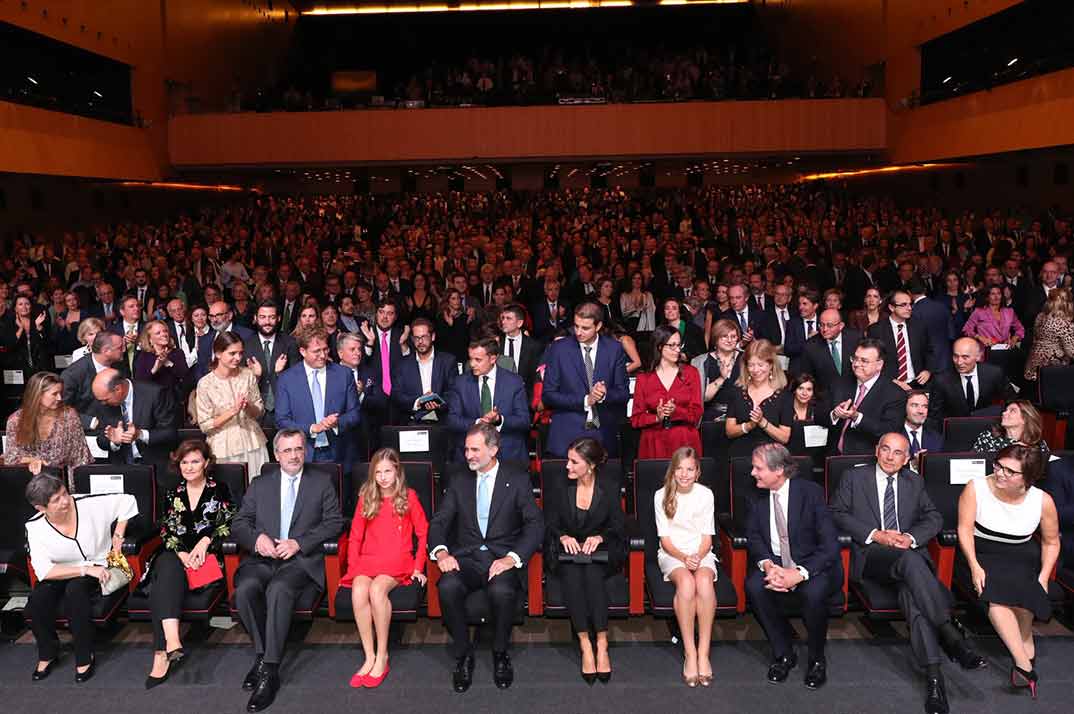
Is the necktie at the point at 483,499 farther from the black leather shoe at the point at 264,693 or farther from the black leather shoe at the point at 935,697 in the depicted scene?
the black leather shoe at the point at 935,697

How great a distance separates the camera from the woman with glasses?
14.3 ft

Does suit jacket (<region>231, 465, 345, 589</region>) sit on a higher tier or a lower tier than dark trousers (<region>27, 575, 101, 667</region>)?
higher

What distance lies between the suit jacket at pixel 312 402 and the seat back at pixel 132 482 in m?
0.78

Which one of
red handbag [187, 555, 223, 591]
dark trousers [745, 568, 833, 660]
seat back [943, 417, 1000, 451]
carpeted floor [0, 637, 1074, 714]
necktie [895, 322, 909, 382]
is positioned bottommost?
carpeted floor [0, 637, 1074, 714]

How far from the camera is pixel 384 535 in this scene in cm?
476

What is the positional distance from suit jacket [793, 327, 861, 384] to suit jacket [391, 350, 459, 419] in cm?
233

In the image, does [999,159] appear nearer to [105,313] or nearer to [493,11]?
[105,313]

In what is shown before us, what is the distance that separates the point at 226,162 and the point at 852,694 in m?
16.7

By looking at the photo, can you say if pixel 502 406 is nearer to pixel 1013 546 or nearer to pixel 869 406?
pixel 869 406

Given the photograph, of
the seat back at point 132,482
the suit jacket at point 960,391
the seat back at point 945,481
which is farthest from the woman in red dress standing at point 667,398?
the seat back at point 132,482

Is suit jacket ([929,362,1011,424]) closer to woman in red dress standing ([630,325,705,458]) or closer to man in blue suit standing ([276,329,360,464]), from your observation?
woman in red dress standing ([630,325,705,458])

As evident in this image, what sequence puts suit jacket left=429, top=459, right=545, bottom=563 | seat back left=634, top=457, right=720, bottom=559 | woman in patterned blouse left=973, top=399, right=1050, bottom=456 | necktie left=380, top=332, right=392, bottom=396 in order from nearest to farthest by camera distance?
suit jacket left=429, top=459, right=545, bottom=563
woman in patterned blouse left=973, top=399, right=1050, bottom=456
seat back left=634, top=457, right=720, bottom=559
necktie left=380, top=332, right=392, bottom=396

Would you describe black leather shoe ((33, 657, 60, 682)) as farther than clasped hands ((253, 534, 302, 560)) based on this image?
No

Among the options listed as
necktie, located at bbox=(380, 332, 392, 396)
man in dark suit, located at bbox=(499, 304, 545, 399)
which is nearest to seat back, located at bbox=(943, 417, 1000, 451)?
man in dark suit, located at bbox=(499, 304, 545, 399)
